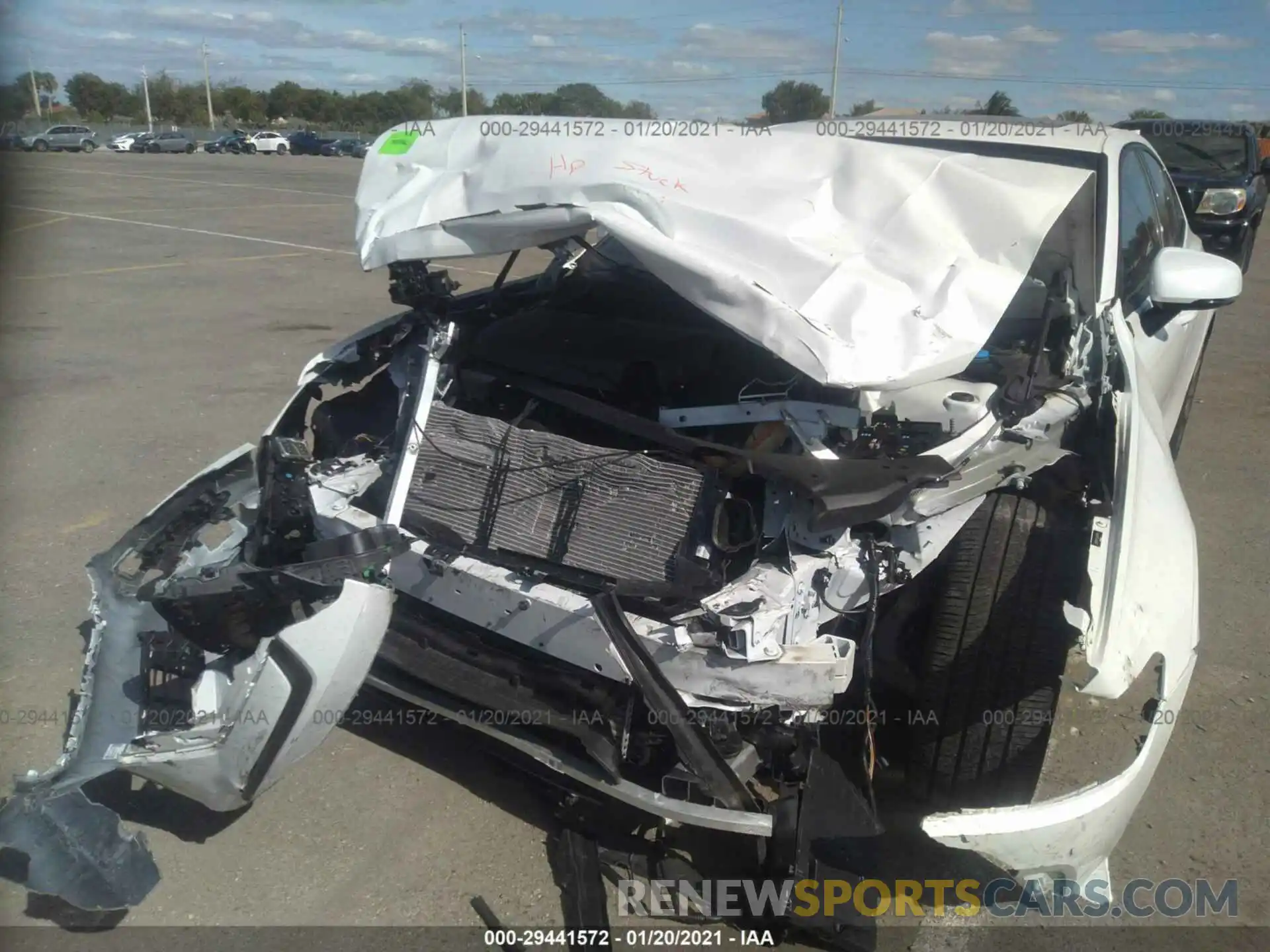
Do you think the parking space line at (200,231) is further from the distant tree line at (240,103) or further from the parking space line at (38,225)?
the distant tree line at (240,103)

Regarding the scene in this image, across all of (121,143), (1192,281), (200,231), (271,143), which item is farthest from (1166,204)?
(121,143)

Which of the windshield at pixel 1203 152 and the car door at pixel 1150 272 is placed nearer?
the car door at pixel 1150 272

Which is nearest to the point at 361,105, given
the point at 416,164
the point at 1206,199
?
the point at 1206,199

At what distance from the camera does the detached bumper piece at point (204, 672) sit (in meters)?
2.30

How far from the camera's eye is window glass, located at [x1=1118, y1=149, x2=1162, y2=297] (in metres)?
3.33

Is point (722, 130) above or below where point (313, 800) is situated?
above

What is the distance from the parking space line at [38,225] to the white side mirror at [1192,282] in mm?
15638

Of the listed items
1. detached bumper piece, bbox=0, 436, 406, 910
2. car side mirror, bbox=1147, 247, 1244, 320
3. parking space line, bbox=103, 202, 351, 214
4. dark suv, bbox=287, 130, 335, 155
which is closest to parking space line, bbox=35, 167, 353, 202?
parking space line, bbox=103, 202, 351, 214

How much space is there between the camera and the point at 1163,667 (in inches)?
82.7

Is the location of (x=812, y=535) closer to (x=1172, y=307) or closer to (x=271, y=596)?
(x=271, y=596)

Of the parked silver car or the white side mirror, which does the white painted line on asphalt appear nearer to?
the white side mirror

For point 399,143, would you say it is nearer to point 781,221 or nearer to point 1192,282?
point 781,221

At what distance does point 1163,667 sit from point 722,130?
2.16 meters

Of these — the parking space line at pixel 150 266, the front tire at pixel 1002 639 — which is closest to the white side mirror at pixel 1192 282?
the front tire at pixel 1002 639
